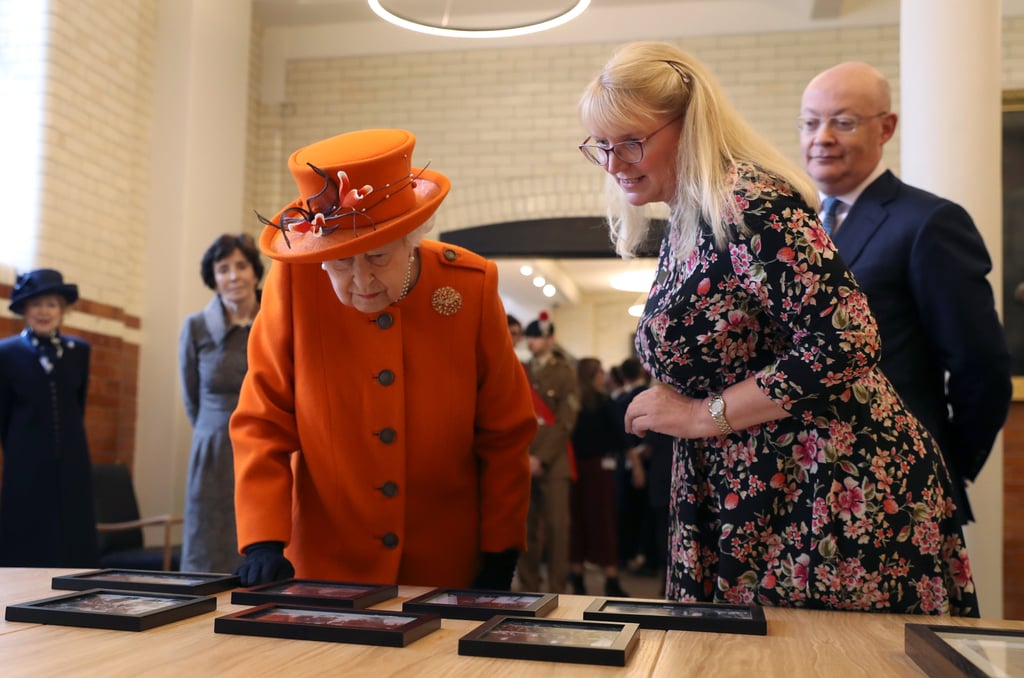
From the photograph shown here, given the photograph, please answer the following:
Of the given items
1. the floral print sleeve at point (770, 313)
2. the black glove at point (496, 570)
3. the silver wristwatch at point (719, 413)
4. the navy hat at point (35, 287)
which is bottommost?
the black glove at point (496, 570)

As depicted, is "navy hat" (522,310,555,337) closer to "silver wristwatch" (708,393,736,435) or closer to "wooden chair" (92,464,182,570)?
"wooden chair" (92,464,182,570)

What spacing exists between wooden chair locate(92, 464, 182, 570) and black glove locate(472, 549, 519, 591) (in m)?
3.18

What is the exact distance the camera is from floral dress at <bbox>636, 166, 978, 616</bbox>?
5.36 ft

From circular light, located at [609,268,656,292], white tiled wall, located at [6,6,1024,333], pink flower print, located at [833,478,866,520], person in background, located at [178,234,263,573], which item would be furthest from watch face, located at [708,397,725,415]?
circular light, located at [609,268,656,292]

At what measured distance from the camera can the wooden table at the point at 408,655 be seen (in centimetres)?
114

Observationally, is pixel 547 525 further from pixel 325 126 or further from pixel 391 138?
pixel 391 138

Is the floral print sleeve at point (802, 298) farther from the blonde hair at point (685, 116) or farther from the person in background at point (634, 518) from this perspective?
the person in background at point (634, 518)

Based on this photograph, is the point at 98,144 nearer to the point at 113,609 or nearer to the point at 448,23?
the point at 448,23

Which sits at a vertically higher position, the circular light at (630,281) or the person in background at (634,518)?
the circular light at (630,281)

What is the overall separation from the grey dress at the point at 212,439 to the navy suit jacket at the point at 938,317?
2.59 meters

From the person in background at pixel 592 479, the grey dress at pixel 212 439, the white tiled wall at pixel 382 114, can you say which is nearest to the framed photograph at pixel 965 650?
the grey dress at pixel 212 439

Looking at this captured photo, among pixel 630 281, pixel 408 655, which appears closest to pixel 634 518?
pixel 408 655

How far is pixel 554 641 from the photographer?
4.04 feet

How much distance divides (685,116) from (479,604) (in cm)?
93
